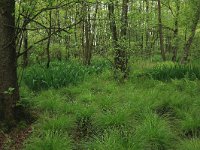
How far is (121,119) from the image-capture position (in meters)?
5.53

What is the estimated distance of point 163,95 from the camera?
6961mm

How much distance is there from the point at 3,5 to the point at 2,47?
2.61 feet

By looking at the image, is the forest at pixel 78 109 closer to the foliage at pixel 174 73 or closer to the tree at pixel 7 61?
the tree at pixel 7 61

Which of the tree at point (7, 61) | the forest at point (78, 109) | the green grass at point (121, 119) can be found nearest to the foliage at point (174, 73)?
the forest at point (78, 109)

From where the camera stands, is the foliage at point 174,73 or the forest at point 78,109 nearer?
the forest at point 78,109

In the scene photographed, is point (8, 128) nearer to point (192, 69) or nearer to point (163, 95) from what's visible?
point (163, 95)

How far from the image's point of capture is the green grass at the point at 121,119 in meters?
4.64

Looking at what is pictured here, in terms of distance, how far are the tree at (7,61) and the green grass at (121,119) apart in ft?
1.98

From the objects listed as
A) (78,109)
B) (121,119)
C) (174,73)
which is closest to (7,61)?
(78,109)

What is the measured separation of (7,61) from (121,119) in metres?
2.49

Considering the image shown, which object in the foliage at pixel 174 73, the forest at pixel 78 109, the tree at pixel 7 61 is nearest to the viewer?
the forest at pixel 78 109

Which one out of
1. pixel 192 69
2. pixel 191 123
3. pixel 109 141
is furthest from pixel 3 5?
pixel 192 69

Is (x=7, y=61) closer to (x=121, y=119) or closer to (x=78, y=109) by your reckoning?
(x=78, y=109)

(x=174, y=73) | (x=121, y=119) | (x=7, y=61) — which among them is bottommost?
(x=121, y=119)
